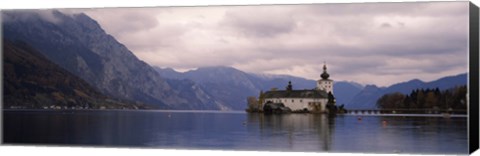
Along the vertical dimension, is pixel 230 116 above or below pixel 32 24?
below

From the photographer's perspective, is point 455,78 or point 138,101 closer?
point 455,78

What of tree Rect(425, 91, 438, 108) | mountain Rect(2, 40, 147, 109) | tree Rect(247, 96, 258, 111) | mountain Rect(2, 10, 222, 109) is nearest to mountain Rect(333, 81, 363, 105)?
tree Rect(425, 91, 438, 108)

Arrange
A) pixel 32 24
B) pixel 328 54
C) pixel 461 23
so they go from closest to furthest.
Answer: pixel 461 23 < pixel 328 54 < pixel 32 24

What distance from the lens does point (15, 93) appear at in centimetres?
2559

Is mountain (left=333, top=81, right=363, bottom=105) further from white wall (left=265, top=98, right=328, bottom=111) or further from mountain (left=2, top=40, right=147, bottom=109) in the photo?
mountain (left=2, top=40, right=147, bottom=109)

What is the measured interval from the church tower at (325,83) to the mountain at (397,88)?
56 centimetres

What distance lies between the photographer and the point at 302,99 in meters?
24.3

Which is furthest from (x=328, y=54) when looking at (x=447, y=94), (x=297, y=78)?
(x=447, y=94)

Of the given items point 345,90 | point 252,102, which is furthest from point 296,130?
point 345,90

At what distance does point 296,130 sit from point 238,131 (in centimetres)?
123

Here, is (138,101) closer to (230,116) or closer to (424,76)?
(230,116)

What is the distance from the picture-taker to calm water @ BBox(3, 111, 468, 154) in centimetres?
2211

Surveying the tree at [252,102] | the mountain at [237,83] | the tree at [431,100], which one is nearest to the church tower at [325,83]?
the mountain at [237,83]

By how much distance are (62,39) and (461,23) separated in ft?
30.0
